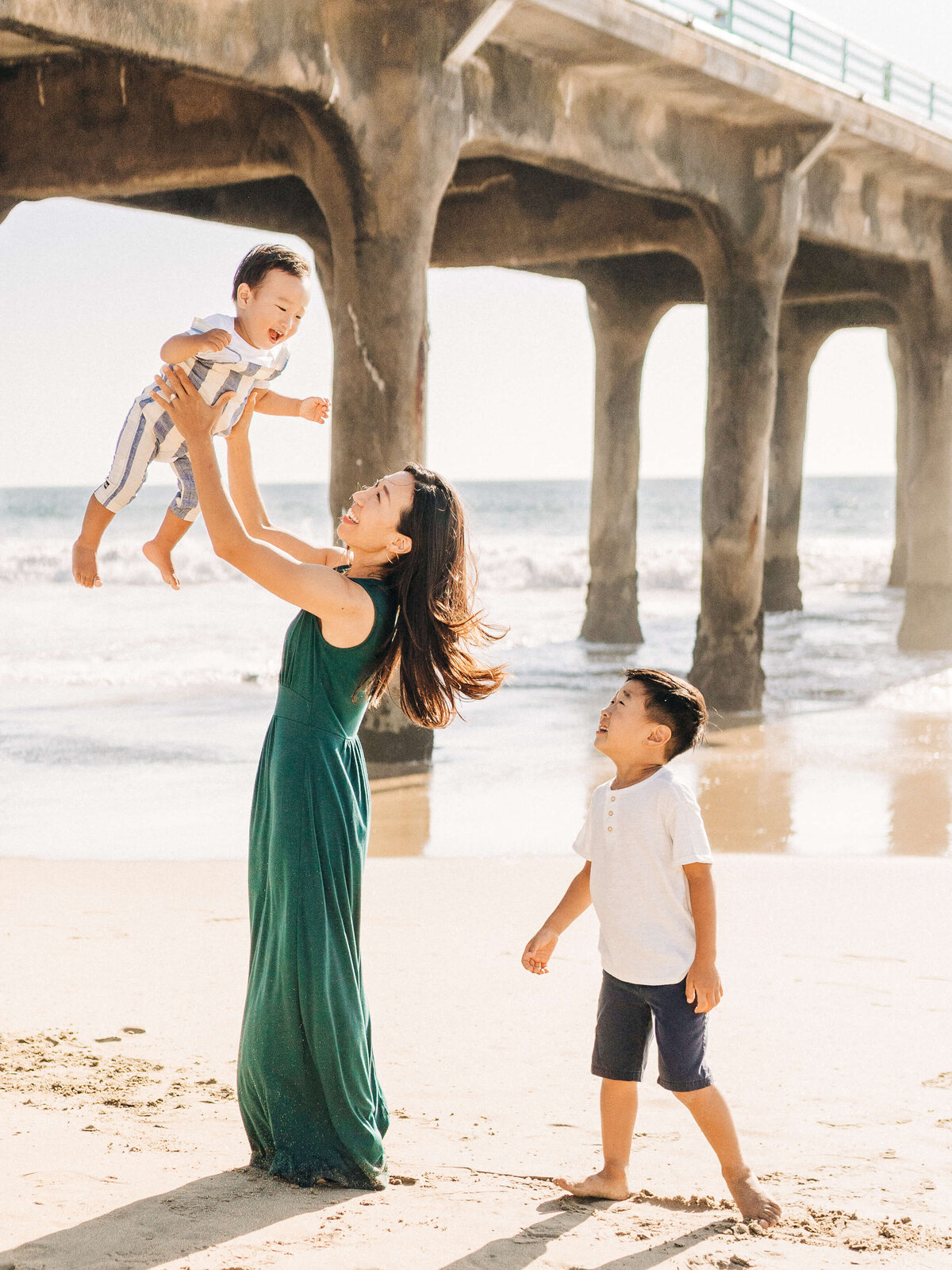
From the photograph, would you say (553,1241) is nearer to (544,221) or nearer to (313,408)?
(313,408)

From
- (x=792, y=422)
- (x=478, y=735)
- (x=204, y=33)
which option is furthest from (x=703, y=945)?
(x=792, y=422)

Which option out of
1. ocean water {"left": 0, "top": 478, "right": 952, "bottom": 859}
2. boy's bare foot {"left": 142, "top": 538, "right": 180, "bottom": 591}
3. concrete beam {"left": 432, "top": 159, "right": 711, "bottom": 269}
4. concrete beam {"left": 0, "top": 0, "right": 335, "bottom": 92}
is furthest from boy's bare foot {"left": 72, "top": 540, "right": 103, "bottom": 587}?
concrete beam {"left": 432, "top": 159, "right": 711, "bottom": 269}

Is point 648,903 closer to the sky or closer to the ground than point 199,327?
closer to the ground

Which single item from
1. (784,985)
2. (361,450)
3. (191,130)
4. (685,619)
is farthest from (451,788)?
(685,619)

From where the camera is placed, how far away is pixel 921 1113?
4145 millimetres

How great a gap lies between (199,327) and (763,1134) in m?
2.53

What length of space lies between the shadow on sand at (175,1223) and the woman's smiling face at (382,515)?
1479 mm

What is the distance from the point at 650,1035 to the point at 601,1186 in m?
0.36

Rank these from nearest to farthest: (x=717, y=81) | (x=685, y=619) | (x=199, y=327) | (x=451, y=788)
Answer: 1. (x=199, y=327)
2. (x=451, y=788)
3. (x=717, y=81)
4. (x=685, y=619)

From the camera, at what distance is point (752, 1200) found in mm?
3387

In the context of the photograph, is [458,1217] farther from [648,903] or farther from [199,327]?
[199,327]

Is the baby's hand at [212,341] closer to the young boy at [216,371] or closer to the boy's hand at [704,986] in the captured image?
the young boy at [216,371]

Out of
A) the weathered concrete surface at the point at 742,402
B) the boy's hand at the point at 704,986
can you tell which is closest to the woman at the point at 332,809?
the boy's hand at the point at 704,986

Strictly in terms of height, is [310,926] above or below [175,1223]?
above
